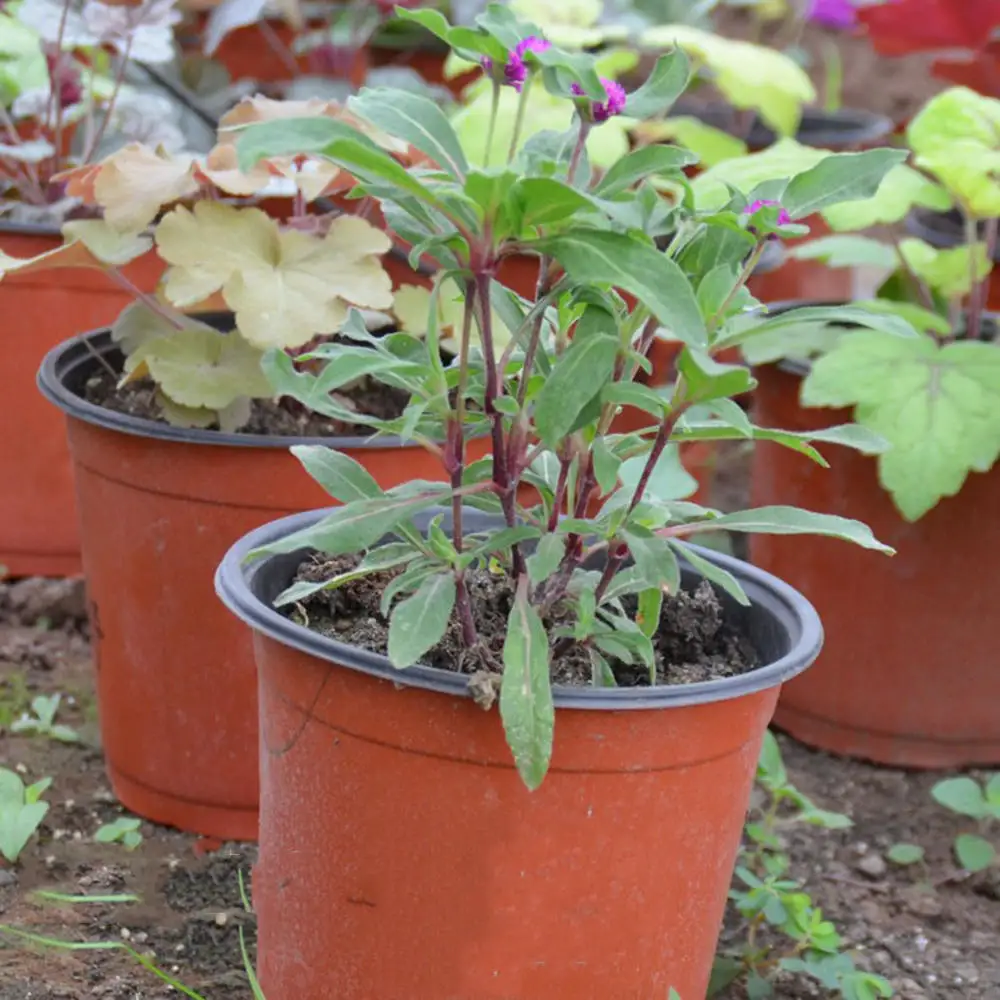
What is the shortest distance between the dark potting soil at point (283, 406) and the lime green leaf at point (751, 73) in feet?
4.14

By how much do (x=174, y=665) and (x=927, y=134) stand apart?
1.27 m

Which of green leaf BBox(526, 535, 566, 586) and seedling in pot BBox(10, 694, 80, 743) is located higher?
green leaf BBox(526, 535, 566, 586)

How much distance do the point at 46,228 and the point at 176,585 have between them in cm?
84

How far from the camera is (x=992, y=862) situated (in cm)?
187

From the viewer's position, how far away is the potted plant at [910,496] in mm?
1934

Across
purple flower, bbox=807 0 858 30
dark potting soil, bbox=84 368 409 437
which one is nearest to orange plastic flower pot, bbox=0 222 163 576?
dark potting soil, bbox=84 368 409 437

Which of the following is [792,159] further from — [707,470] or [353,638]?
[353,638]

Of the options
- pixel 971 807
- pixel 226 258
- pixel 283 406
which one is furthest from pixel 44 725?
pixel 971 807

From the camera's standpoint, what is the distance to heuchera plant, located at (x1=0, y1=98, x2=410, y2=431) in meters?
1.62

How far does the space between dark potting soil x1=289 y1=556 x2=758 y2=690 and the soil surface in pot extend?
427 millimetres

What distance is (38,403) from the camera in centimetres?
232

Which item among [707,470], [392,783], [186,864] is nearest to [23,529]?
[186,864]

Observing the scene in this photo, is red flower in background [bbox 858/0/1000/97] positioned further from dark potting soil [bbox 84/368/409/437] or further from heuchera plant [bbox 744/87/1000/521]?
dark potting soil [bbox 84/368/409/437]

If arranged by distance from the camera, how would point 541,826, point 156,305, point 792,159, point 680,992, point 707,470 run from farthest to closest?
point 707,470 < point 792,159 < point 156,305 < point 680,992 < point 541,826
